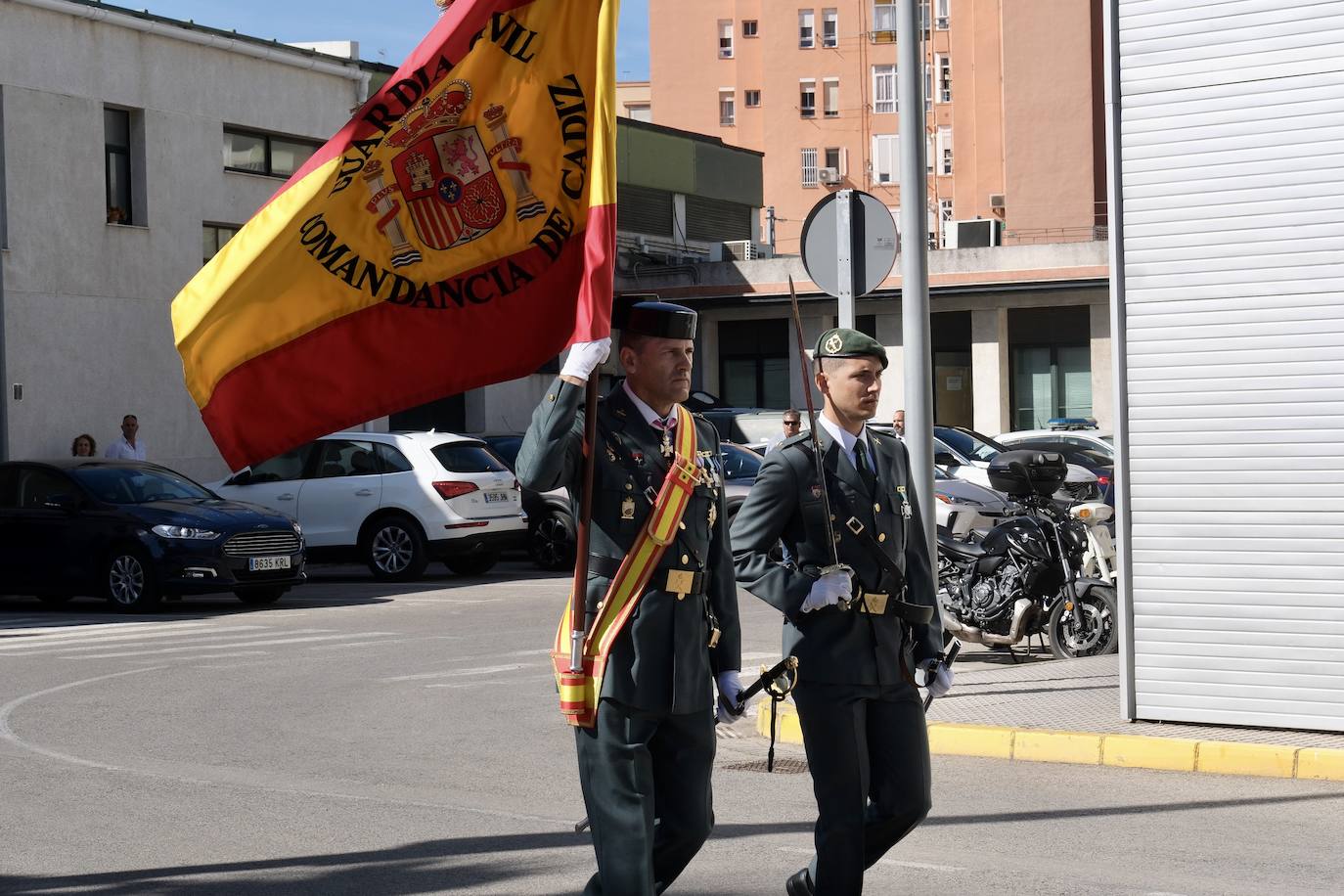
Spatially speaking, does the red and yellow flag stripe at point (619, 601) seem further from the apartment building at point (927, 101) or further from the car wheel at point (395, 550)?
the apartment building at point (927, 101)

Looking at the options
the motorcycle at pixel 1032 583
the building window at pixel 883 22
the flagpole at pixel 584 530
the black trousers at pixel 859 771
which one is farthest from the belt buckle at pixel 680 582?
the building window at pixel 883 22

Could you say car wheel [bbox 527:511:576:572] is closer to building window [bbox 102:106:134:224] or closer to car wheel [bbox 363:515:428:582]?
car wheel [bbox 363:515:428:582]

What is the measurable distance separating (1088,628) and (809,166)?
6137 cm

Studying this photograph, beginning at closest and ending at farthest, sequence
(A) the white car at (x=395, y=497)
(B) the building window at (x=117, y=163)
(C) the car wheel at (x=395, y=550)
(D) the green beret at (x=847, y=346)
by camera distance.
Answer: (D) the green beret at (x=847, y=346), (A) the white car at (x=395, y=497), (C) the car wheel at (x=395, y=550), (B) the building window at (x=117, y=163)

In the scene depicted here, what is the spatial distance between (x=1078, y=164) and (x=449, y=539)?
3965 cm

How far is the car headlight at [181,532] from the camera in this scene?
60.0 feet

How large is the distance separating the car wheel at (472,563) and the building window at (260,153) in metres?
10.1

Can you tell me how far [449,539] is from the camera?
2136 centimetres

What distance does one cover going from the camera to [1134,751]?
9258mm

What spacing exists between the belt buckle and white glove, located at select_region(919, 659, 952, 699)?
3.12ft

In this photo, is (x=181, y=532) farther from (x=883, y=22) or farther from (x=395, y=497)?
(x=883, y=22)

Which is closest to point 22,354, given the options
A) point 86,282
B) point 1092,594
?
point 86,282

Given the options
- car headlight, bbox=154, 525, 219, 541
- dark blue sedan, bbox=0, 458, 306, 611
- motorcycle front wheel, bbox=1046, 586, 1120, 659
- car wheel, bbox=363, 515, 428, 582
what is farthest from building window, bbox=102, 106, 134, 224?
motorcycle front wheel, bbox=1046, 586, 1120, 659

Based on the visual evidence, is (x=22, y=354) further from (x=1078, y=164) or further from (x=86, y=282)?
(x=1078, y=164)
